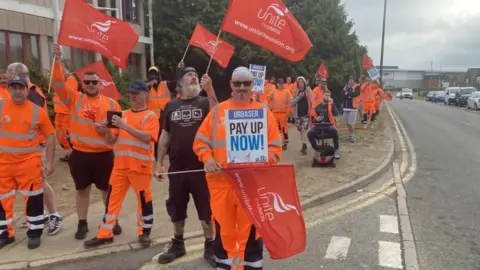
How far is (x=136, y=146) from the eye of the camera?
4785 millimetres

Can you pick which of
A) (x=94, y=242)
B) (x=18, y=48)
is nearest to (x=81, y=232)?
(x=94, y=242)

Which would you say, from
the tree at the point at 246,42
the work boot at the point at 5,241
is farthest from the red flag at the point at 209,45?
the tree at the point at 246,42

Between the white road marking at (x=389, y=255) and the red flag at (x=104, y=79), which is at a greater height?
the red flag at (x=104, y=79)

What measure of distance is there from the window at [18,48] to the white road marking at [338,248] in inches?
431

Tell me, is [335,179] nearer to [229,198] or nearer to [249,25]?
[249,25]

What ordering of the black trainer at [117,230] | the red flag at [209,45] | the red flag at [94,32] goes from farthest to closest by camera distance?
the red flag at [209,45]
the red flag at [94,32]
the black trainer at [117,230]

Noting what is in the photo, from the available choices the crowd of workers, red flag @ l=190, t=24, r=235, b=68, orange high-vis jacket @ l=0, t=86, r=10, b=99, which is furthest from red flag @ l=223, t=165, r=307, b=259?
red flag @ l=190, t=24, r=235, b=68

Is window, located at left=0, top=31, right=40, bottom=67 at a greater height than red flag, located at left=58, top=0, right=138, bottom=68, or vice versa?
window, located at left=0, top=31, right=40, bottom=67

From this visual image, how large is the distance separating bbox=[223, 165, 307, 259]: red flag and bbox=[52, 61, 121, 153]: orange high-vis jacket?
7.01ft

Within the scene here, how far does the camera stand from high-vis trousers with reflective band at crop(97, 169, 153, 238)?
188 inches

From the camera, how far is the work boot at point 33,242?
481cm

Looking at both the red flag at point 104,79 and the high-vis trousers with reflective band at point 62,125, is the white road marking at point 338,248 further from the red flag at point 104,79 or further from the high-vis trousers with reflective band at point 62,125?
the high-vis trousers with reflective band at point 62,125

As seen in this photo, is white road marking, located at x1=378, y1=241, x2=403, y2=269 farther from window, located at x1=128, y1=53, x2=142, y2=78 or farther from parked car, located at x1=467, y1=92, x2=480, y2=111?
parked car, located at x1=467, y1=92, x2=480, y2=111

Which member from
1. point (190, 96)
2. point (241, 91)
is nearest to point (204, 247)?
point (190, 96)
